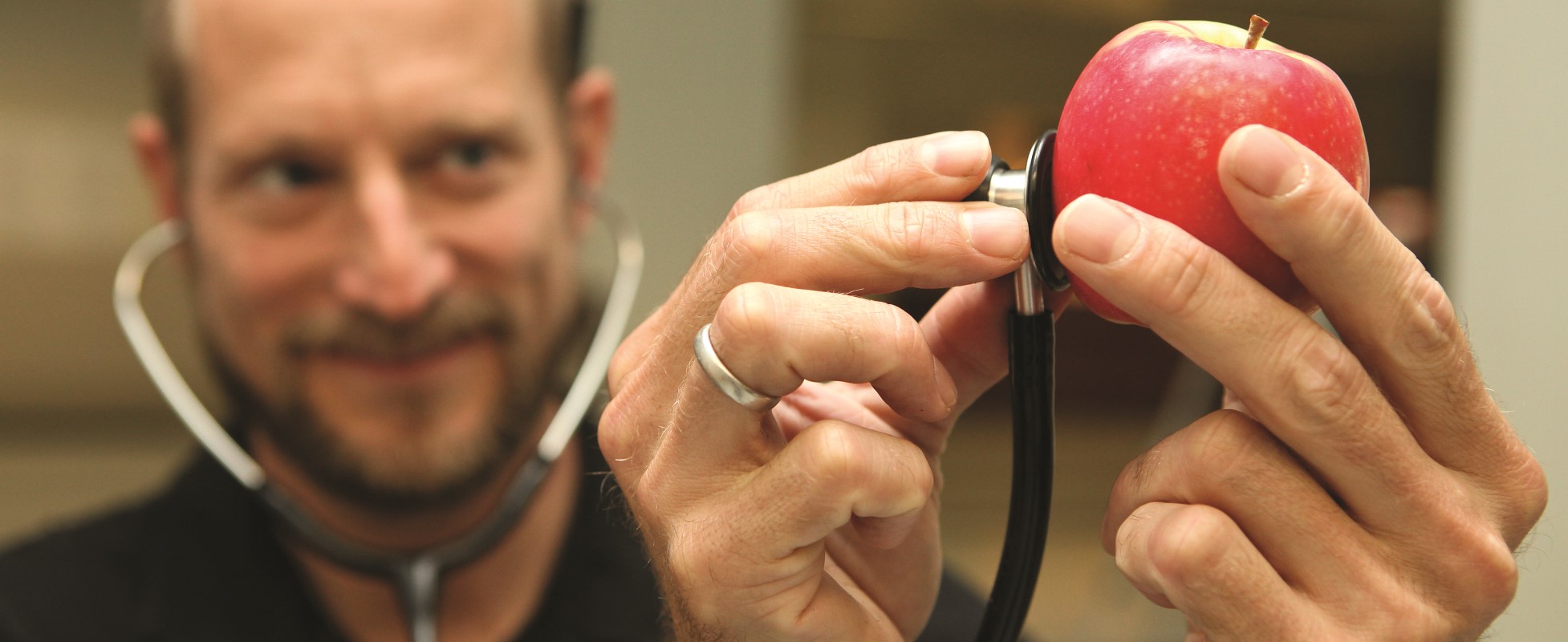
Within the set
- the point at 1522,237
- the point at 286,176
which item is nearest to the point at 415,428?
the point at 286,176

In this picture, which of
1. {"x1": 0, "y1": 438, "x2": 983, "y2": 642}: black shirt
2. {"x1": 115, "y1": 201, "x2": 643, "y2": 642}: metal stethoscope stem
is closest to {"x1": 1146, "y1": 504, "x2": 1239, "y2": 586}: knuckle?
{"x1": 115, "y1": 201, "x2": 643, "y2": 642}: metal stethoscope stem

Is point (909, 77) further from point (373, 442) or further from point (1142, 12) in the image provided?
point (373, 442)

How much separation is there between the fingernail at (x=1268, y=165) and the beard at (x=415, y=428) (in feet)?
3.40

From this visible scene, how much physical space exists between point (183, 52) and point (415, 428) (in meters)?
0.54

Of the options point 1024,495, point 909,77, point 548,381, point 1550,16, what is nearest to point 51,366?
point 548,381

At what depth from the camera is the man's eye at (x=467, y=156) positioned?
1.32 m

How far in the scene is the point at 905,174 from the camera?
→ 0.59 metres

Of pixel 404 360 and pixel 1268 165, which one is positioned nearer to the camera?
pixel 1268 165

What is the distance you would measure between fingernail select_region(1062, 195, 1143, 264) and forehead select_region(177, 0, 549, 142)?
0.96m

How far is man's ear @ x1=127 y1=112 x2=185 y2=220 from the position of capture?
1382mm

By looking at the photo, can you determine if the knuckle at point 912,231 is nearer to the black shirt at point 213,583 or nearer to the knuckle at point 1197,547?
the knuckle at point 1197,547

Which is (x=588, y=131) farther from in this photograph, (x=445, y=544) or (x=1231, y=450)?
(x=1231, y=450)

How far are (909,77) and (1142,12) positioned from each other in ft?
2.38

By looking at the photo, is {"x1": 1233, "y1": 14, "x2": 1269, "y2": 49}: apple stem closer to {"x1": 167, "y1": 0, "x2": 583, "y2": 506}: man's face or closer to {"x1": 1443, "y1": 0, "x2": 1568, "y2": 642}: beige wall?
{"x1": 1443, "y1": 0, "x2": 1568, "y2": 642}: beige wall
